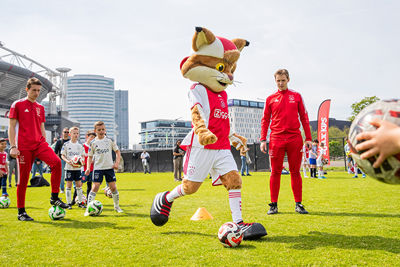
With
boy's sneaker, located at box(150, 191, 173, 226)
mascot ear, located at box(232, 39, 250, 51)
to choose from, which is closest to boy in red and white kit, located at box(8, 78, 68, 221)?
boy's sneaker, located at box(150, 191, 173, 226)

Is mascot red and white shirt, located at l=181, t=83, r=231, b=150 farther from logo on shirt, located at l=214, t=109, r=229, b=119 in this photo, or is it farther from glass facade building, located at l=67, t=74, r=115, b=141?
glass facade building, located at l=67, t=74, r=115, b=141

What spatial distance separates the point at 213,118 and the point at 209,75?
59 centimetres

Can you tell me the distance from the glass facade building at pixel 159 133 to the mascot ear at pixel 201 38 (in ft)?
448

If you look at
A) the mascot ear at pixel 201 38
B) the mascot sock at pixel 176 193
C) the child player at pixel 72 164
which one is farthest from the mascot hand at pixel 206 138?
the child player at pixel 72 164

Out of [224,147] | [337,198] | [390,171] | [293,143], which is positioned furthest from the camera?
[337,198]

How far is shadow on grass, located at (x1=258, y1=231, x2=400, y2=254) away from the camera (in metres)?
3.32

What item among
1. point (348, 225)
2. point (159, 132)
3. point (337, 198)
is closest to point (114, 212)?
point (348, 225)

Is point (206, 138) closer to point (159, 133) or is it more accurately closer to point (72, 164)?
point (72, 164)

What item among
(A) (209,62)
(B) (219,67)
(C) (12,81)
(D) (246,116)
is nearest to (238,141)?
(B) (219,67)

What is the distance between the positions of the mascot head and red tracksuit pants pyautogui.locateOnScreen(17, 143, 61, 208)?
119 inches

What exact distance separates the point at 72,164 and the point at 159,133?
141595 millimetres

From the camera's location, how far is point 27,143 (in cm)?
560

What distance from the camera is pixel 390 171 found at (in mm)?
1638

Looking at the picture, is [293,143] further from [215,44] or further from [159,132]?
[159,132]
